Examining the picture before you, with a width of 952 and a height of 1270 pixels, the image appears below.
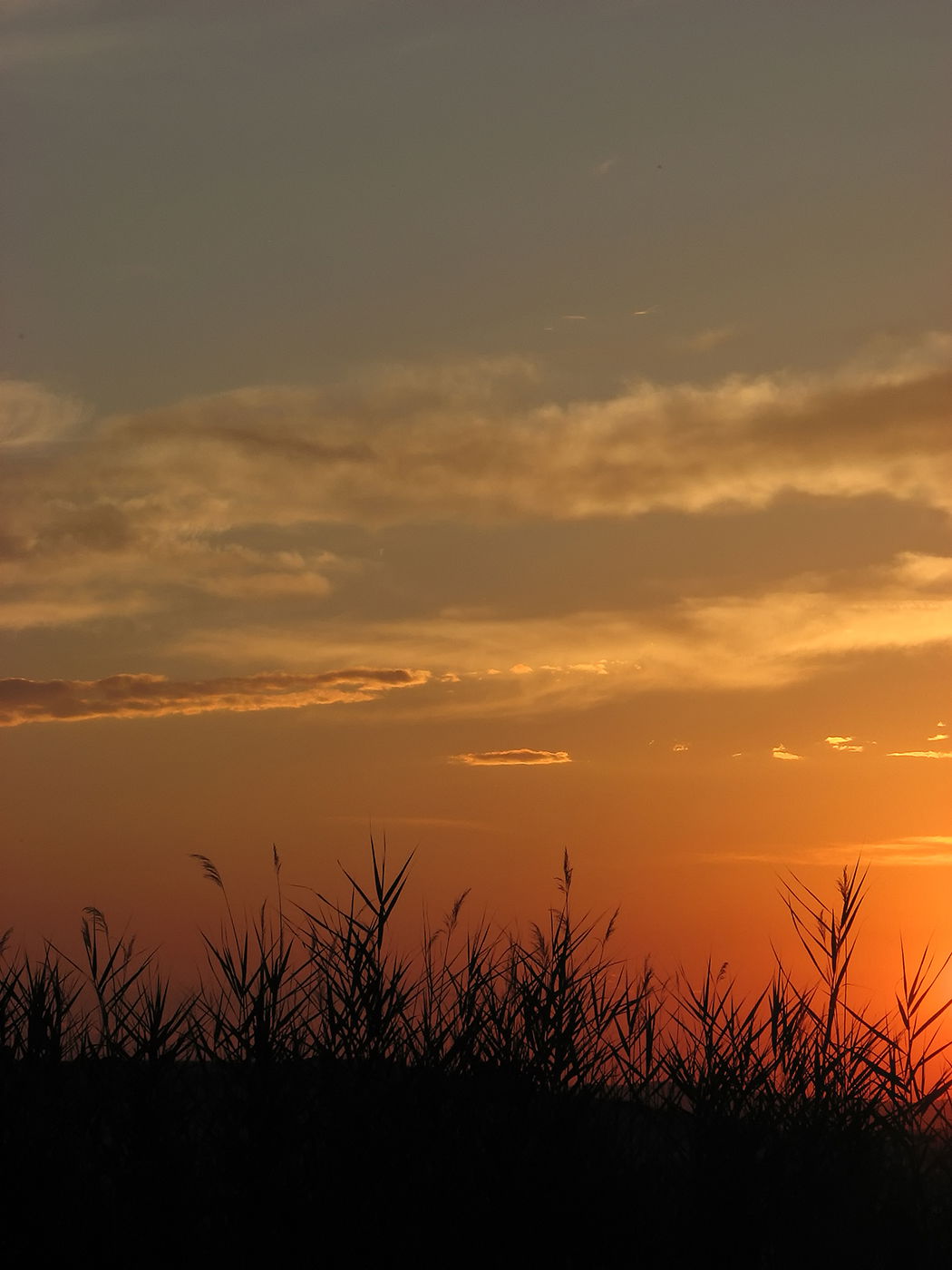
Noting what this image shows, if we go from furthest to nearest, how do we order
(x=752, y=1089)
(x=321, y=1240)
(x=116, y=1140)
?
(x=752, y=1089) → (x=116, y=1140) → (x=321, y=1240)

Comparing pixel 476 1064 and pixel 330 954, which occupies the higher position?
pixel 330 954

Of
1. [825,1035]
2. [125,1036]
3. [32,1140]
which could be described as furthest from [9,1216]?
[825,1035]

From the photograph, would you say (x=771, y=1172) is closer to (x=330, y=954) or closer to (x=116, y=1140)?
(x=330, y=954)

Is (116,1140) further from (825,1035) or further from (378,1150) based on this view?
(825,1035)

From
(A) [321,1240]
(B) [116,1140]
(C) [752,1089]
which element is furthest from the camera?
(C) [752,1089]

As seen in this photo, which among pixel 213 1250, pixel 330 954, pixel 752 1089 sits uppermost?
pixel 330 954

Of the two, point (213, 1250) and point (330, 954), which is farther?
point (330, 954)

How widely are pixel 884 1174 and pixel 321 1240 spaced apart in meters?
4.12

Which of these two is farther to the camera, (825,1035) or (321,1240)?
(825,1035)

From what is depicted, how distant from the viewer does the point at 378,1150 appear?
405 inches

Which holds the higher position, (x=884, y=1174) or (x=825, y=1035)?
(x=825, y=1035)

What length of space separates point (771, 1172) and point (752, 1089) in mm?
667

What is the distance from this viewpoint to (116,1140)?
1066cm

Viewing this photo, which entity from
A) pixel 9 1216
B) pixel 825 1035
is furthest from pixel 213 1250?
pixel 825 1035
